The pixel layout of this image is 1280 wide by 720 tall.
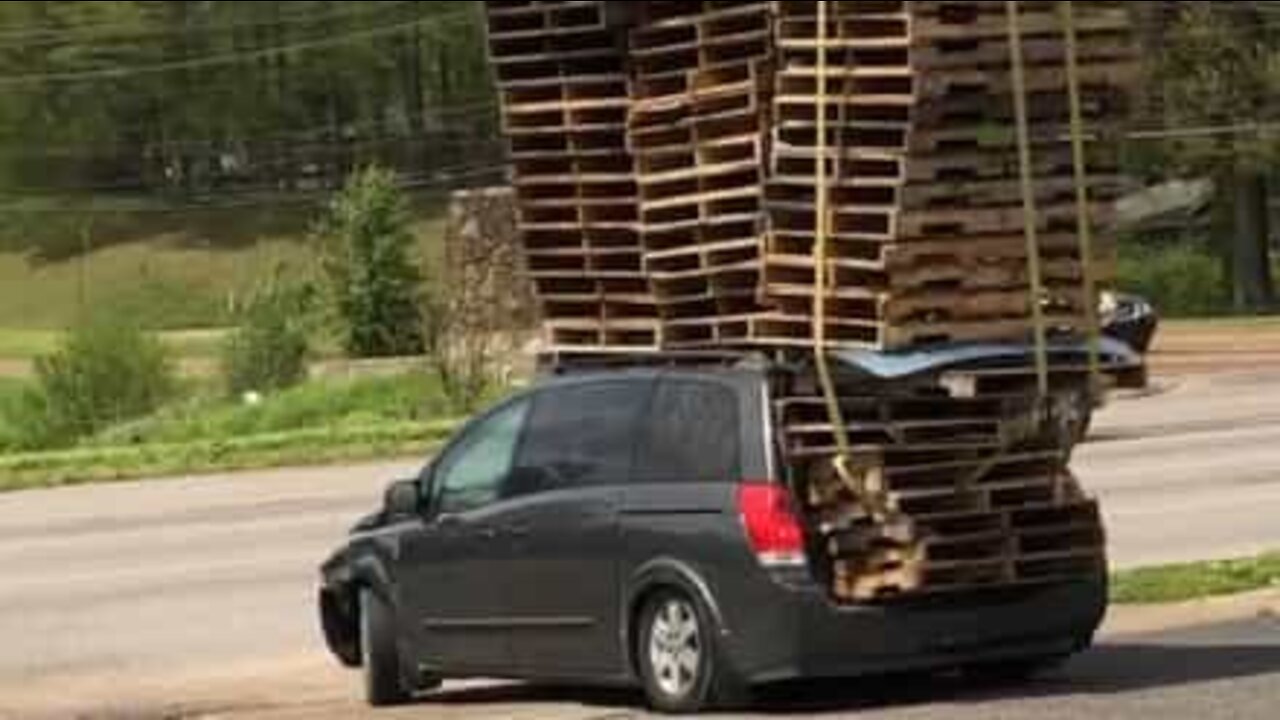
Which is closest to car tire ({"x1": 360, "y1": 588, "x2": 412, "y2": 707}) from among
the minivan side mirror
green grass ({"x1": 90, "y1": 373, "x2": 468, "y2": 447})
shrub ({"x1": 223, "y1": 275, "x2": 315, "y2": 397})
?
the minivan side mirror

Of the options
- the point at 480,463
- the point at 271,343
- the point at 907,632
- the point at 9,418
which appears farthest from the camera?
the point at 271,343

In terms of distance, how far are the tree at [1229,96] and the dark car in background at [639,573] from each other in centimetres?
5054

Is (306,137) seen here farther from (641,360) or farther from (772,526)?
(772,526)

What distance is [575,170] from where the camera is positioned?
13781 mm

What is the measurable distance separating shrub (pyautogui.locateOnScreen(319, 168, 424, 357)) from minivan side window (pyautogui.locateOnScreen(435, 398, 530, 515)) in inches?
1306

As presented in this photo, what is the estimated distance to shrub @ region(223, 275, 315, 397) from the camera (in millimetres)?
47469

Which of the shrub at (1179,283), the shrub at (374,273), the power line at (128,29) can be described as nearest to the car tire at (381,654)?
the shrub at (374,273)

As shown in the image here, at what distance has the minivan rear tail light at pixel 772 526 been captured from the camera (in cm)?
1187

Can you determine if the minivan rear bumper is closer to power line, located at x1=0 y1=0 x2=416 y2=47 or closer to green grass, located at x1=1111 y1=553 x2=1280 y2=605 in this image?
green grass, located at x1=1111 y1=553 x2=1280 y2=605

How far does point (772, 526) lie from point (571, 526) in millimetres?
1243

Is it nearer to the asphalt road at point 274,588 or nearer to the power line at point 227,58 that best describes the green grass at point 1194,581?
the asphalt road at point 274,588

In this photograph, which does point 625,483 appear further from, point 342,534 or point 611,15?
point 342,534

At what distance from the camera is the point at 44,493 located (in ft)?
104

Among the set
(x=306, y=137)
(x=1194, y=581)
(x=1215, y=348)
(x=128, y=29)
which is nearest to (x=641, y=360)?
(x=1194, y=581)
